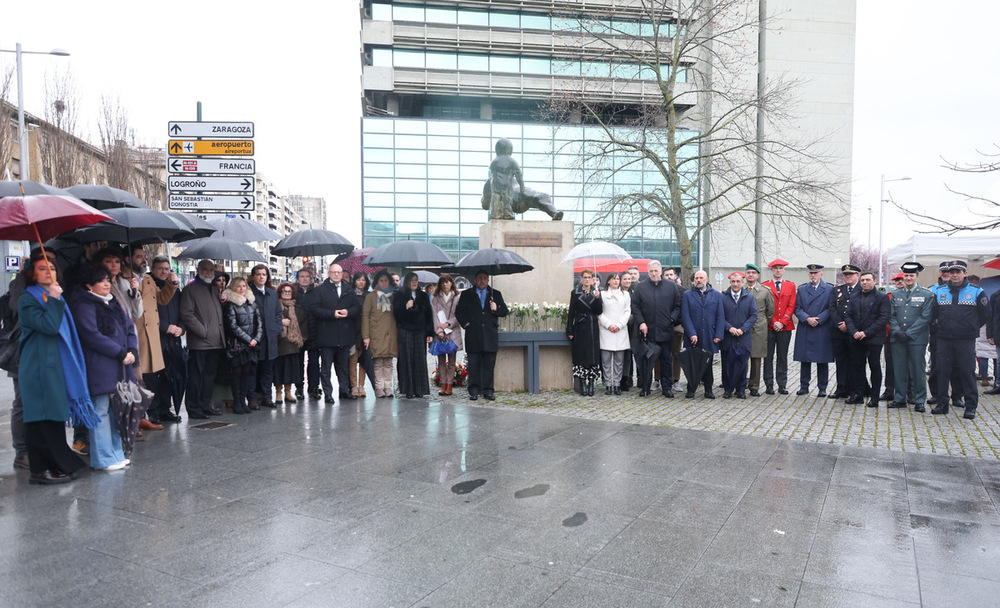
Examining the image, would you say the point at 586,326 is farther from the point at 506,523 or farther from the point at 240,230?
the point at 506,523

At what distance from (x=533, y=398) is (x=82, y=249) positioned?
20.5ft

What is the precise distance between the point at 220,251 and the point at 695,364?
7.18m

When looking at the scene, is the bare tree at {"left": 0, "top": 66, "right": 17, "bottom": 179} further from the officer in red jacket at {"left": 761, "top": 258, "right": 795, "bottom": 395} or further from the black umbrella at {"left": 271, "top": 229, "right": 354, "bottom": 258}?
the officer in red jacket at {"left": 761, "top": 258, "right": 795, "bottom": 395}

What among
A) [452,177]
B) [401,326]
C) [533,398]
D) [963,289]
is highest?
[452,177]

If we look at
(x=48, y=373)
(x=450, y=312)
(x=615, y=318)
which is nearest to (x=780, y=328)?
(x=615, y=318)

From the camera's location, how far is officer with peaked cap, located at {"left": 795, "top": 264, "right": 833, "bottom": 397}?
10.2m

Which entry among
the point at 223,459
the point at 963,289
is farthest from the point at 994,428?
the point at 223,459

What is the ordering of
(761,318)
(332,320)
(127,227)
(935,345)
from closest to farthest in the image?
(127,227), (935,345), (332,320), (761,318)

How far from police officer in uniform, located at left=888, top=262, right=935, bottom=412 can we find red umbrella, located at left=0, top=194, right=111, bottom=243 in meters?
9.81

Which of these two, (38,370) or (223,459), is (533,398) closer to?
(223,459)

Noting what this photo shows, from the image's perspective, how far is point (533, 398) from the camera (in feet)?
32.9

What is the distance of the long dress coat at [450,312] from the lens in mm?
10430

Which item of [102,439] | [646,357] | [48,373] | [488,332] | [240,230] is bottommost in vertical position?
[102,439]

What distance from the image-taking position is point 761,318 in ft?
34.5
